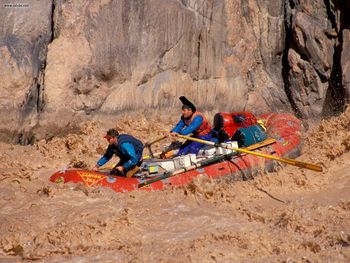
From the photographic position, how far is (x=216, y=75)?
12156 mm

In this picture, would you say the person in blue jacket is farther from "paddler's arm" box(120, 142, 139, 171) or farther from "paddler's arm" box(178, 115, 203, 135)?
"paddler's arm" box(178, 115, 203, 135)

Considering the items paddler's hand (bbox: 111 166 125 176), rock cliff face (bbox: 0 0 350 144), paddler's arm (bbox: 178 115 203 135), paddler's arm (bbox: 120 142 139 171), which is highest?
rock cliff face (bbox: 0 0 350 144)

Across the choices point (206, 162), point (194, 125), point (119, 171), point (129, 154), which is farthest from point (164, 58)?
point (119, 171)

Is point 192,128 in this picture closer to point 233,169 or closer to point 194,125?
point 194,125

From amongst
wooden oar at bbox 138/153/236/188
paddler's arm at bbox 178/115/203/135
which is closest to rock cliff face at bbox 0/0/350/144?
paddler's arm at bbox 178/115/203/135

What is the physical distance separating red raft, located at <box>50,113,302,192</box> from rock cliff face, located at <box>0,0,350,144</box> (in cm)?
218

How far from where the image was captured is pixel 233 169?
27.6ft

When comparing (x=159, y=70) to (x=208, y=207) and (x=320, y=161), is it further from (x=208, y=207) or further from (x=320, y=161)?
(x=208, y=207)

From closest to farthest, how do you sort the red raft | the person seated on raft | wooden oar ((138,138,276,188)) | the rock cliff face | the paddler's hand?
1. the red raft
2. wooden oar ((138,138,276,188))
3. the paddler's hand
4. the person seated on raft
5. the rock cliff face

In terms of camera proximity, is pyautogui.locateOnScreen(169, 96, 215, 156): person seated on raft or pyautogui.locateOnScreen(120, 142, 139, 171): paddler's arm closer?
pyautogui.locateOnScreen(120, 142, 139, 171): paddler's arm

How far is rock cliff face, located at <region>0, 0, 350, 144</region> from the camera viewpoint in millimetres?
10078

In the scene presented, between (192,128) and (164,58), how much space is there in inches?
108

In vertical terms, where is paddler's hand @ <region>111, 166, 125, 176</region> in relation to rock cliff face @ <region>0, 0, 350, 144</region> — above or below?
below

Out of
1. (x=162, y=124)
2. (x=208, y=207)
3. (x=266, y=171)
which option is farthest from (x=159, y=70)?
(x=208, y=207)
